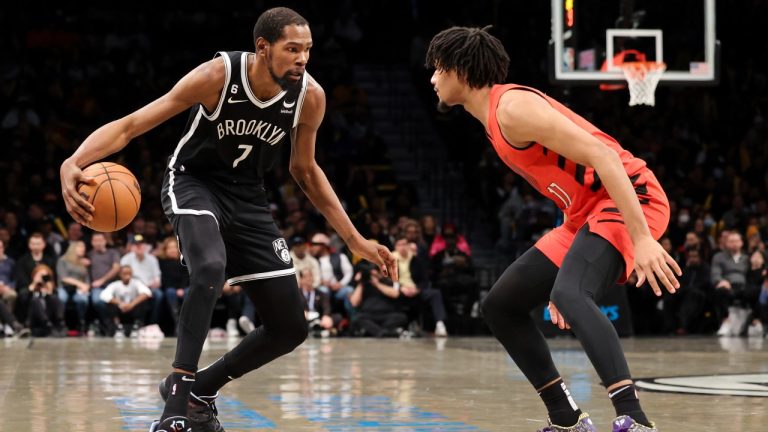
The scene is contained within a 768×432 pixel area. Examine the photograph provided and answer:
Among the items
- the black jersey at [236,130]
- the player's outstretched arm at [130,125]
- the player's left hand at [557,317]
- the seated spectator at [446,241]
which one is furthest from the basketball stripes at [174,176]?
the seated spectator at [446,241]

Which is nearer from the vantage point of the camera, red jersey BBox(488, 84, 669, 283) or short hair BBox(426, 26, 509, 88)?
red jersey BBox(488, 84, 669, 283)

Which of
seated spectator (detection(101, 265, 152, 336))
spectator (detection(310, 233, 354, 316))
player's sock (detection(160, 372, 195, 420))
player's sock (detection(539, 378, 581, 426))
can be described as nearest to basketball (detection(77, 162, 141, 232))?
player's sock (detection(160, 372, 195, 420))

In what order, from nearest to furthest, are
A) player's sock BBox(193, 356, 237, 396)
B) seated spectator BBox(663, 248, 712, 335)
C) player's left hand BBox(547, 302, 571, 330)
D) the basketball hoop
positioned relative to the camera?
player's left hand BBox(547, 302, 571, 330)
player's sock BBox(193, 356, 237, 396)
the basketball hoop
seated spectator BBox(663, 248, 712, 335)

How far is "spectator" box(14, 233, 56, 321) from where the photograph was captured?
14648mm

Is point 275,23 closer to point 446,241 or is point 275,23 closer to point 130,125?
point 130,125

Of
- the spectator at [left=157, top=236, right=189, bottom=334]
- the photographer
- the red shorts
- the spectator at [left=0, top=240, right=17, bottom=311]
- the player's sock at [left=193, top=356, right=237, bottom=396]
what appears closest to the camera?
the red shorts

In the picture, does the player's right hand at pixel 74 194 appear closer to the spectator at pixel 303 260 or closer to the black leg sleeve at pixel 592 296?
the black leg sleeve at pixel 592 296

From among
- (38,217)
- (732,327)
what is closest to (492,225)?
(732,327)

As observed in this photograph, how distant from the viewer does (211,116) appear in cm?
537

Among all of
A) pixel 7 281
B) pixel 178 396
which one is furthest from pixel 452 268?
pixel 178 396

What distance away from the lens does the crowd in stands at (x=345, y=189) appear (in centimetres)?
1508

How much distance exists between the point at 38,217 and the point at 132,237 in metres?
1.38

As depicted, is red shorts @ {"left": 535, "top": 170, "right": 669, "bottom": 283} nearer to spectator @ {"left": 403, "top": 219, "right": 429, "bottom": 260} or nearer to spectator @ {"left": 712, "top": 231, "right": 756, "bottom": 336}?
spectator @ {"left": 403, "top": 219, "right": 429, "bottom": 260}

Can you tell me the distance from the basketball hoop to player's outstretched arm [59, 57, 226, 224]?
7.56 meters
